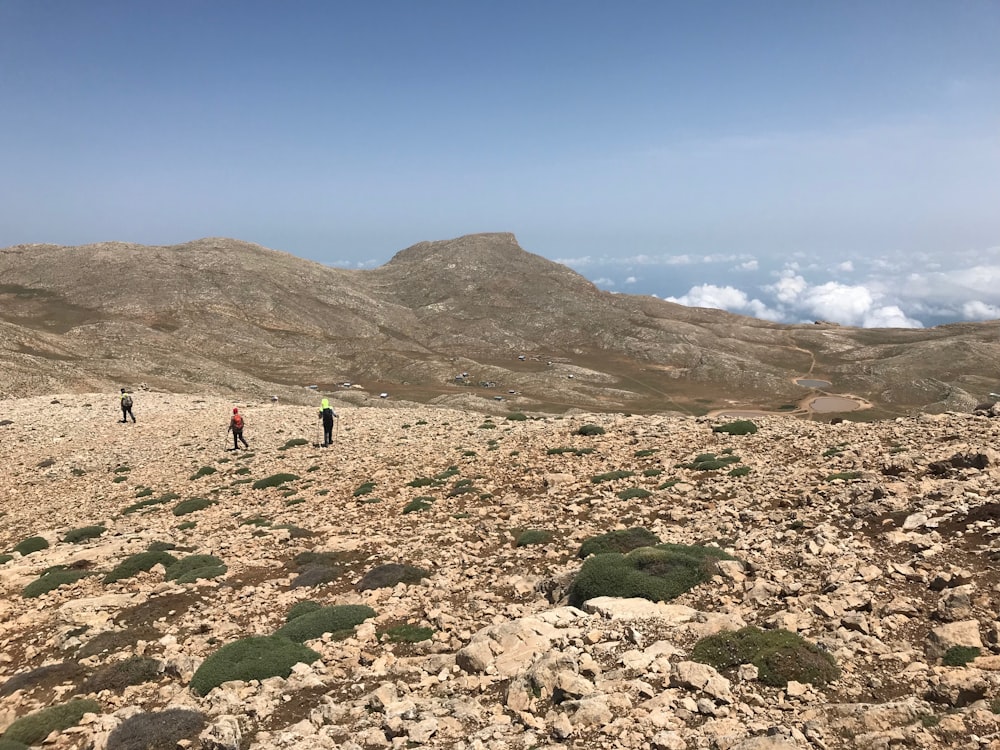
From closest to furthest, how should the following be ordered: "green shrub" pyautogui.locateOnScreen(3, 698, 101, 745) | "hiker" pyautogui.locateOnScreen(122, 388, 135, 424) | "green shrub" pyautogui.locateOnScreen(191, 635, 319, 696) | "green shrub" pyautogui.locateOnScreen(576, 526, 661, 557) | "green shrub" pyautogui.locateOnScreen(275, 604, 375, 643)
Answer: "green shrub" pyautogui.locateOnScreen(3, 698, 101, 745) < "green shrub" pyautogui.locateOnScreen(191, 635, 319, 696) < "green shrub" pyautogui.locateOnScreen(275, 604, 375, 643) < "green shrub" pyautogui.locateOnScreen(576, 526, 661, 557) < "hiker" pyautogui.locateOnScreen(122, 388, 135, 424)

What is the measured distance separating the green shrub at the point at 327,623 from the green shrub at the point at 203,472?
1837 centimetres

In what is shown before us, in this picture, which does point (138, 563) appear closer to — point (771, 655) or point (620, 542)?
point (620, 542)

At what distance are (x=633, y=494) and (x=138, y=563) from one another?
15.4 meters

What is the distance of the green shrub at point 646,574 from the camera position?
11023 millimetres

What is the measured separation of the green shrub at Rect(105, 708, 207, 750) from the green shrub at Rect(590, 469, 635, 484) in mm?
14614

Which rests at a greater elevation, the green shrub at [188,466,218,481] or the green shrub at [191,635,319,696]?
the green shrub at [191,635,319,696]

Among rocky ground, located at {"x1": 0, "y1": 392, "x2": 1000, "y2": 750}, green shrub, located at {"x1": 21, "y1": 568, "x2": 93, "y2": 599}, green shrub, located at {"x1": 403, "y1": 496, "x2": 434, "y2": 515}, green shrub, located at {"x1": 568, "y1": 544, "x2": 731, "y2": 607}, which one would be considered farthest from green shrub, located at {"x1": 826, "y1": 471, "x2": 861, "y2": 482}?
green shrub, located at {"x1": 21, "y1": 568, "x2": 93, "y2": 599}

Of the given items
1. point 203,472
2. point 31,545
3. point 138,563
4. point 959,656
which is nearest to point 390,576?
point 138,563

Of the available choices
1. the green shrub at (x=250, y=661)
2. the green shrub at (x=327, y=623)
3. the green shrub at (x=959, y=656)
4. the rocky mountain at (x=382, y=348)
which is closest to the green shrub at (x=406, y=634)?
the green shrub at (x=327, y=623)

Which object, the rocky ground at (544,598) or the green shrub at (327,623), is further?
the green shrub at (327,623)

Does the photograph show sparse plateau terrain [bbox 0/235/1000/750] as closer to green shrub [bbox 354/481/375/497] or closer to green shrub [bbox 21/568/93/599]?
green shrub [bbox 21/568/93/599]

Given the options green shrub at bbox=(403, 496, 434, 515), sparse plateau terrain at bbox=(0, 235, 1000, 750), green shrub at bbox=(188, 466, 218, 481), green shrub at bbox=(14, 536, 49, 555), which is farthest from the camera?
green shrub at bbox=(188, 466, 218, 481)

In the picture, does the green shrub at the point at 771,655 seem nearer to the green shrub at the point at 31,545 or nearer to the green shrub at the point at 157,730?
the green shrub at the point at 157,730

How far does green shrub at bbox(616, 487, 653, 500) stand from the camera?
18281 mm
